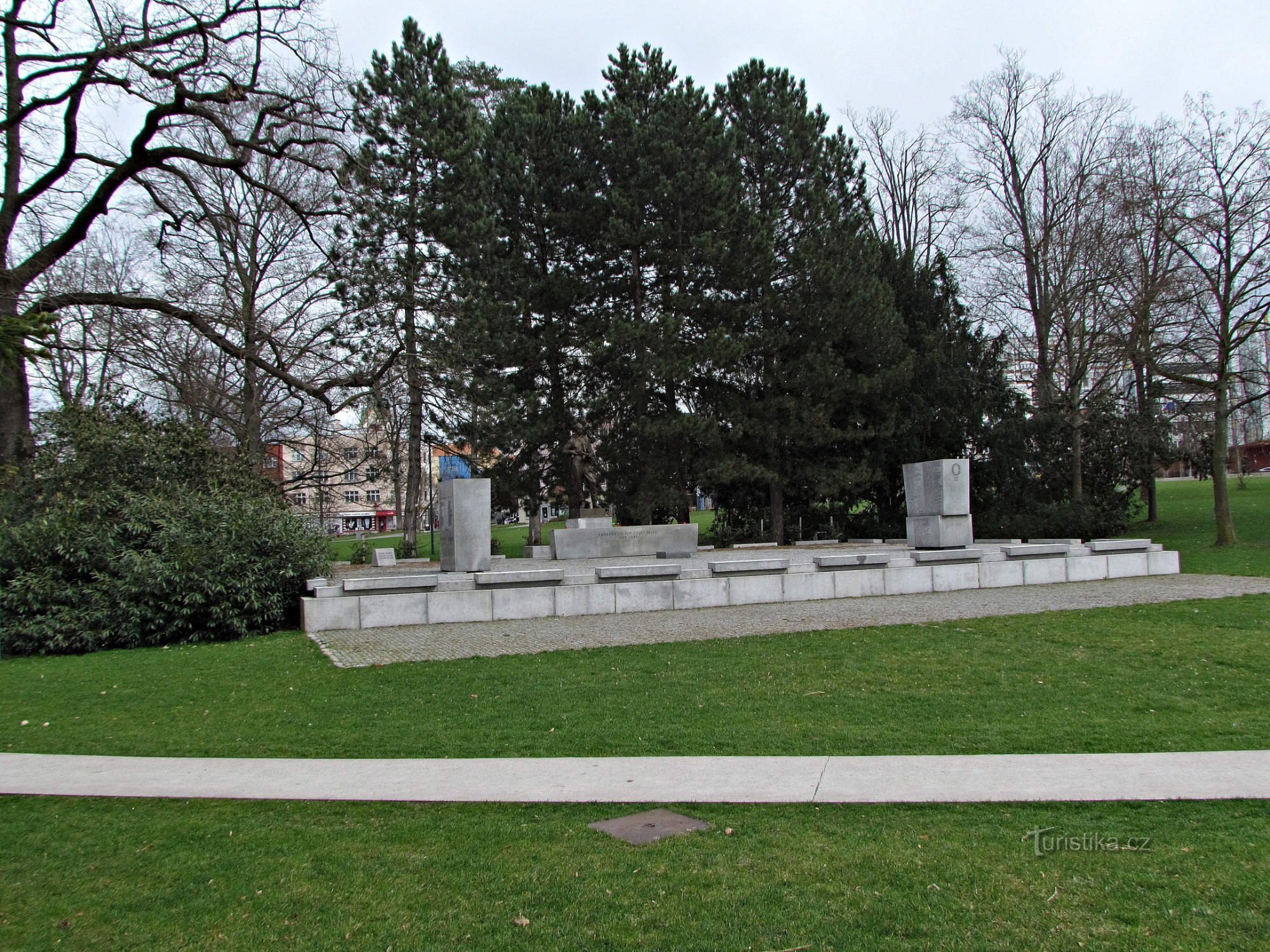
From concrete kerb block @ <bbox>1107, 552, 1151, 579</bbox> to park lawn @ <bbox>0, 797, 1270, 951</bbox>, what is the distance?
585 inches

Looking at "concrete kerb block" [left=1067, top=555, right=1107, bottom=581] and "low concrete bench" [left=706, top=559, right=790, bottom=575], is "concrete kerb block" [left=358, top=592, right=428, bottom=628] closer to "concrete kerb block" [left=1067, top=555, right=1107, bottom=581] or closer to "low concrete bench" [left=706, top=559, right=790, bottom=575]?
"low concrete bench" [left=706, top=559, right=790, bottom=575]

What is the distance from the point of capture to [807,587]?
16.2 meters

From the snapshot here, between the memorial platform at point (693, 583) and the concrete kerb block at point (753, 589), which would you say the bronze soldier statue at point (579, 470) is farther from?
the concrete kerb block at point (753, 589)

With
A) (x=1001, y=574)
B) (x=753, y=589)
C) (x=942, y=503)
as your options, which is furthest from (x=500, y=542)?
(x=1001, y=574)

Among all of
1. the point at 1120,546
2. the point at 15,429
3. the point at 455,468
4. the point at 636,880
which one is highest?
the point at 15,429

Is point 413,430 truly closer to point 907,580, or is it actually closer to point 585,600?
point 585,600

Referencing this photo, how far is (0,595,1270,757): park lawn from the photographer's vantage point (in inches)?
276

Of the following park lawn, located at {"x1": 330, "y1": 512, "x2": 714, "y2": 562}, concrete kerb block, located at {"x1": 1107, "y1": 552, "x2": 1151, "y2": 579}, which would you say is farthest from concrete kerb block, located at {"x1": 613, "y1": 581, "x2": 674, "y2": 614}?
concrete kerb block, located at {"x1": 1107, "y1": 552, "x2": 1151, "y2": 579}

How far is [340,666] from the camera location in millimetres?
10859

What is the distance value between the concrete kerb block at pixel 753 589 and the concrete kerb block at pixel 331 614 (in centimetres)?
627

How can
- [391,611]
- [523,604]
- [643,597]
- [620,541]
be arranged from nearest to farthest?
1. [391,611]
2. [523,604]
3. [643,597]
4. [620,541]

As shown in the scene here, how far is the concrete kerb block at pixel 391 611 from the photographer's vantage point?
1420cm

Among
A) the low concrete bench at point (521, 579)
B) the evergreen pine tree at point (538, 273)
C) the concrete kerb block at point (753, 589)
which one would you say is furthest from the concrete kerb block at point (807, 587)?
the evergreen pine tree at point (538, 273)

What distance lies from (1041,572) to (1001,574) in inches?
34.3
